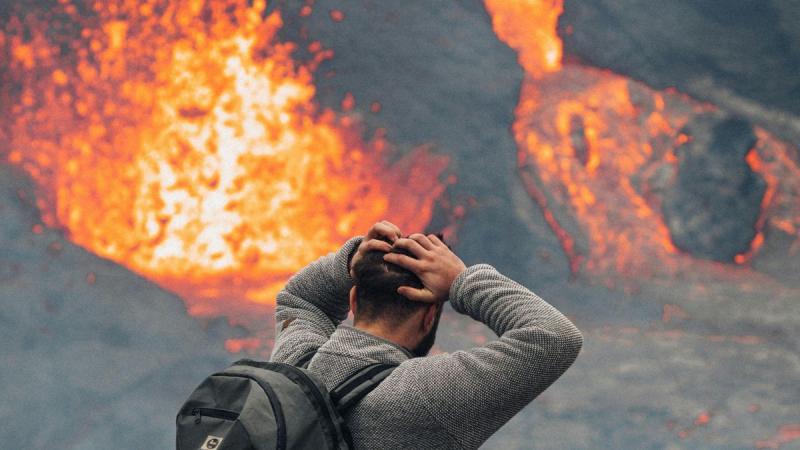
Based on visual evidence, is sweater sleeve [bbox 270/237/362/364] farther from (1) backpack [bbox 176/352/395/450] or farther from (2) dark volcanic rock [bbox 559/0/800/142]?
(2) dark volcanic rock [bbox 559/0/800/142]

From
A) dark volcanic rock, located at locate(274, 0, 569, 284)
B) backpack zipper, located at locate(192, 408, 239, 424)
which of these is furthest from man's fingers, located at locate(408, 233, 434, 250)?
dark volcanic rock, located at locate(274, 0, 569, 284)

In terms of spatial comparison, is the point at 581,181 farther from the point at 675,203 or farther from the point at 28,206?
the point at 28,206

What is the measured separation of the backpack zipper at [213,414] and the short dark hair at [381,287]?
198 mm

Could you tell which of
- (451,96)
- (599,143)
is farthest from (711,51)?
(451,96)

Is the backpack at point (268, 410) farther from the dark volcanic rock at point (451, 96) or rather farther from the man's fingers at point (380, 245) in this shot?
the dark volcanic rock at point (451, 96)

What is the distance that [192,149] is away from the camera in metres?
5.80

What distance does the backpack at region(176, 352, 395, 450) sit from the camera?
89 cm

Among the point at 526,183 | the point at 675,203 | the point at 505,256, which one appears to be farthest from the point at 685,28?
the point at 505,256

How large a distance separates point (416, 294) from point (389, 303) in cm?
5

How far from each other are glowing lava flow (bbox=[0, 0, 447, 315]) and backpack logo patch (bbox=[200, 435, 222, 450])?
4386mm

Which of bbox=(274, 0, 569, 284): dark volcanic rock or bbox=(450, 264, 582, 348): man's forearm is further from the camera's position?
bbox=(274, 0, 569, 284): dark volcanic rock

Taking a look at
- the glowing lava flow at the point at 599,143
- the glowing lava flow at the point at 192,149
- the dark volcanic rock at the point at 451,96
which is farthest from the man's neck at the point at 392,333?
the glowing lava flow at the point at 599,143

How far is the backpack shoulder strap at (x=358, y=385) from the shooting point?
96 cm

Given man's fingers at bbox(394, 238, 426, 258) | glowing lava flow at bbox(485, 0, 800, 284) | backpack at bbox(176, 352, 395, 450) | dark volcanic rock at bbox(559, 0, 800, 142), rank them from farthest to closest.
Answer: dark volcanic rock at bbox(559, 0, 800, 142), glowing lava flow at bbox(485, 0, 800, 284), man's fingers at bbox(394, 238, 426, 258), backpack at bbox(176, 352, 395, 450)
